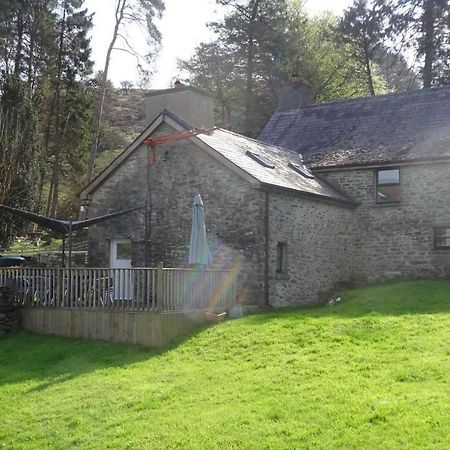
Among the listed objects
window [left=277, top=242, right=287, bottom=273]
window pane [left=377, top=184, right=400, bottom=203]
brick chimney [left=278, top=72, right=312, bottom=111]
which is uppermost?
brick chimney [left=278, top=72, right=312, bottom=111]

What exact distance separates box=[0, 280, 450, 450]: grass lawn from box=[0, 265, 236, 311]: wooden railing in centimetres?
98

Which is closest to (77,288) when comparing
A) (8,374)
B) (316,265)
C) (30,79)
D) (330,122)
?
(8,374)

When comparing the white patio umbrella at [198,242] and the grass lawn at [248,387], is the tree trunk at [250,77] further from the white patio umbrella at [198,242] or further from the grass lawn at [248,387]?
the grass lawn at [248,387]

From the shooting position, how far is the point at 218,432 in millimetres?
9109

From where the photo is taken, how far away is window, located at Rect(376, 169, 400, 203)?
2317 cm

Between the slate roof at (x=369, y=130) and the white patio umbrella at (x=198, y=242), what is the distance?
7.98 metres

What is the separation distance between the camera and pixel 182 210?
20.3 m

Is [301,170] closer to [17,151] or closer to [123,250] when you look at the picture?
[123,250]

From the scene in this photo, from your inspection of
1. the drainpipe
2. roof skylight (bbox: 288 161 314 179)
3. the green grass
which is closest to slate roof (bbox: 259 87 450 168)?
roof skylight (bbox: 288 161 314 179)

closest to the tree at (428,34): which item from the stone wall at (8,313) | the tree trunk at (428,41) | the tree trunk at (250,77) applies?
the tree trunk at (428,41)

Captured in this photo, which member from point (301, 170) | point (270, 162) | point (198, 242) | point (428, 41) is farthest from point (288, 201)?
point (428, 41)

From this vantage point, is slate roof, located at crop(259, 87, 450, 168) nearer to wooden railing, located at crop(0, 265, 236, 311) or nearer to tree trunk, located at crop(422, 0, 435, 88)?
wooden railing, located at crop(0, 265, 236, 311)

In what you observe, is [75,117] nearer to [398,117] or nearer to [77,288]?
[398,117]

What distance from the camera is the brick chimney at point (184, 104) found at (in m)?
21.6
